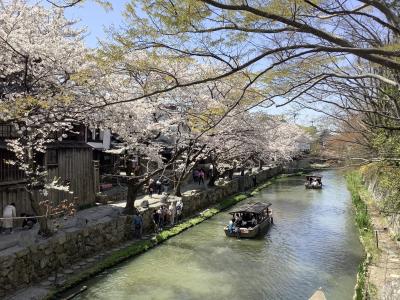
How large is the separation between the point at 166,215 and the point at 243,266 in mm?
6631

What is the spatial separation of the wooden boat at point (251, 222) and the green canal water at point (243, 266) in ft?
1.24

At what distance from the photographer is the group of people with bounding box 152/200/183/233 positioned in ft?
67.5

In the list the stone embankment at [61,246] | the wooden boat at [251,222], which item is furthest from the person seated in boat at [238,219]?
the stone embankment at [61,246]

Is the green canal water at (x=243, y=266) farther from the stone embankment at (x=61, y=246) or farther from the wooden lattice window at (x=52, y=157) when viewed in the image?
the wooden lattice window at (x=52, y=157)

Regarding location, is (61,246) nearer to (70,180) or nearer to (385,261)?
(70,180)

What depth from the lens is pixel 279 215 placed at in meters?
27.3

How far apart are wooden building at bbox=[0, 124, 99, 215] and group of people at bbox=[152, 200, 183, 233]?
145 inches

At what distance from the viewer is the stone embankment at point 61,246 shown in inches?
473

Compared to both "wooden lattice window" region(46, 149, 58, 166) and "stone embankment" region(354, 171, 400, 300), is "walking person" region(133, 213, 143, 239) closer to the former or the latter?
"wooden lattice window" region(46, 149, 58, 166)

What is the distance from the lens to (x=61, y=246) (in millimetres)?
14219

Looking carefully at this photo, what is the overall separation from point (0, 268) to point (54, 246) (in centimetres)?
249

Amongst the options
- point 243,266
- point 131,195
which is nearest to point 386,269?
point 243,266

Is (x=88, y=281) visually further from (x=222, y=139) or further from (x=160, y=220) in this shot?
(x=222, y=139)

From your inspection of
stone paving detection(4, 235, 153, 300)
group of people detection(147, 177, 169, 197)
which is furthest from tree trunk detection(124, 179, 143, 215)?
group of people detection(147, 177, 169, 197)
